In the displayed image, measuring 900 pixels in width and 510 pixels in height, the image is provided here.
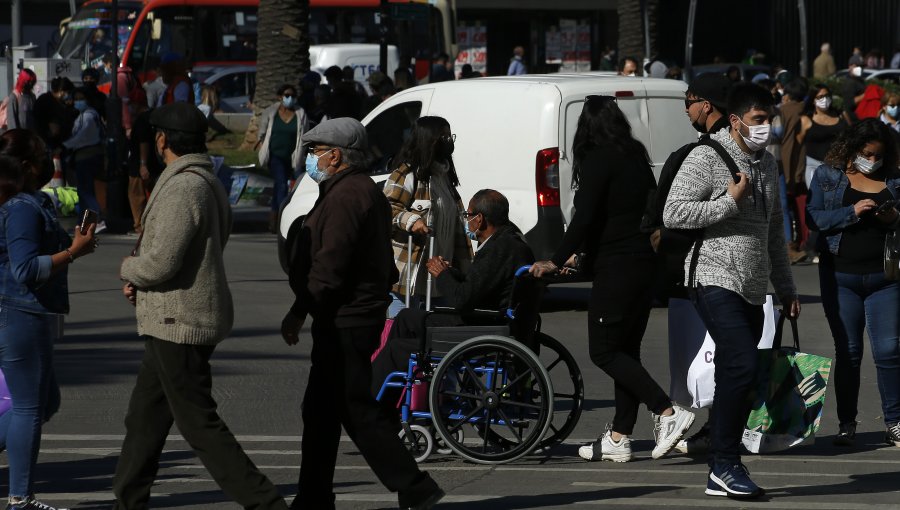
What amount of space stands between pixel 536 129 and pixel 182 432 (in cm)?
638

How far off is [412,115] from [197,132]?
7.07 metres

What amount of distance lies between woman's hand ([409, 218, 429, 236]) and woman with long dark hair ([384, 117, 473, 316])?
11 cm

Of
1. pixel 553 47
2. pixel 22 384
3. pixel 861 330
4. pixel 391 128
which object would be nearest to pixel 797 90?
pixel 391 128

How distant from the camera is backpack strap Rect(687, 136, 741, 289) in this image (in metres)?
6.20

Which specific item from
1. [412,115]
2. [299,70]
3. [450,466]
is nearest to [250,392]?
[450,466]

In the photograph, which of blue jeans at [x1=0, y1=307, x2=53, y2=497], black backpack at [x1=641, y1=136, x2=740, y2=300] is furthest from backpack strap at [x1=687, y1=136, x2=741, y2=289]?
blue jeans at [x1=0, y1=307, x2=53, y2=497]

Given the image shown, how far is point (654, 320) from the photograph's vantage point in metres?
12.1

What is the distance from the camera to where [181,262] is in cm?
Answer: 529

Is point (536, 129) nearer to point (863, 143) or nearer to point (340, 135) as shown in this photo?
point (863, 143)

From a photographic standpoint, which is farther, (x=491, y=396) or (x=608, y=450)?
(x=608, y=450)

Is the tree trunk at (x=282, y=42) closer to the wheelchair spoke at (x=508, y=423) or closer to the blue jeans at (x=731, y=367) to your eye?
the wheelchair spoke at (x=508, y=423)

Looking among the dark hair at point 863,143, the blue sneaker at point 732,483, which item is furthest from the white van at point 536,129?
the blue sneaker at point 732,483

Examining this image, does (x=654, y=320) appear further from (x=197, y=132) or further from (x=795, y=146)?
(x=197, y=132)

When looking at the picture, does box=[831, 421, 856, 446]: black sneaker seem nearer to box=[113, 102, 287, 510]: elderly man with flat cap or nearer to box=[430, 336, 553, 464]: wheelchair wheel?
box=[430, 336, 553, 464]: wheelchair wheel
